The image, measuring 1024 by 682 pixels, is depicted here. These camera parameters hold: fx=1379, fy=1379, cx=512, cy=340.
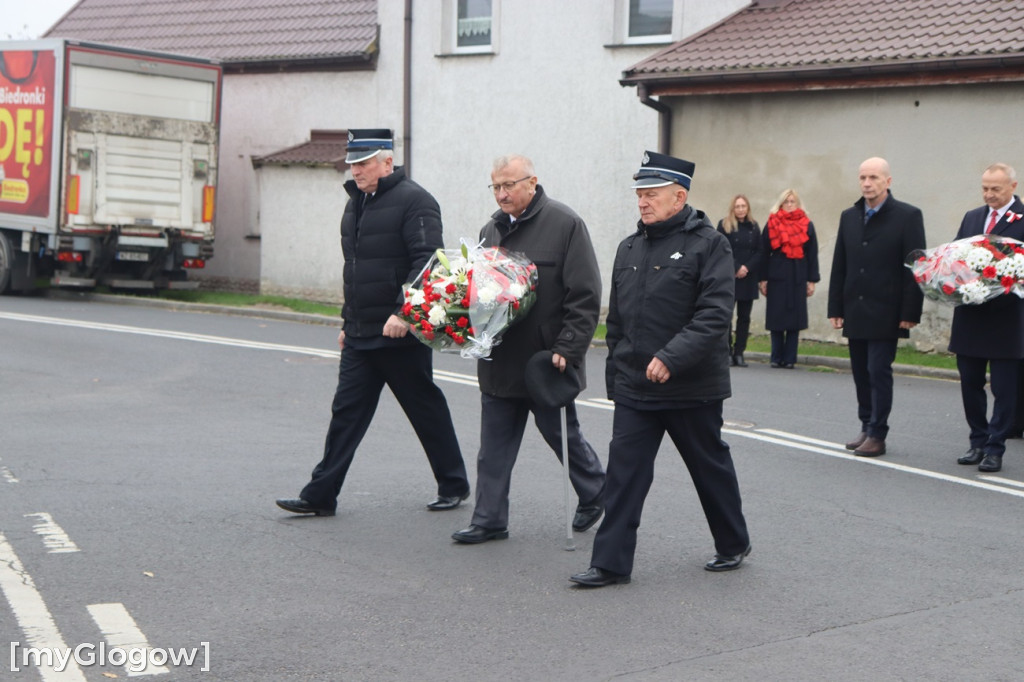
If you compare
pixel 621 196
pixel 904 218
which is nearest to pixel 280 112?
pixel 621 196

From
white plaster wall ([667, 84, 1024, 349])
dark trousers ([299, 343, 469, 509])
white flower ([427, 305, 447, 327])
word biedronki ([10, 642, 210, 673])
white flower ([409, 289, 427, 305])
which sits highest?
white plaster wall ([667, 84, 1024, 349])

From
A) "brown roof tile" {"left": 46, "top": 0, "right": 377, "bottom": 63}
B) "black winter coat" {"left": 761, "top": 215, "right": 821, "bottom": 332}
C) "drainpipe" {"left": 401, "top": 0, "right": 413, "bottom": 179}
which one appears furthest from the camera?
"brown roof tile" {"left": 46, "top": 0, "right": 377, "bottom": 63}

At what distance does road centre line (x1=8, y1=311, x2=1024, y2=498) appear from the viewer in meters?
8.85

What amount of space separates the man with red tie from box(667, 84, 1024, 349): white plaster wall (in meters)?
7.01

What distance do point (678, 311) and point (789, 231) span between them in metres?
9.78

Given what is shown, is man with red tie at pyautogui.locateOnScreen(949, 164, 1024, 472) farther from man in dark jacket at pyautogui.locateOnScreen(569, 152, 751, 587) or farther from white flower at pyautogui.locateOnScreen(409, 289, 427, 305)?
white flower at pyautogui.locateOnScreen(409, 289, 427, 305)

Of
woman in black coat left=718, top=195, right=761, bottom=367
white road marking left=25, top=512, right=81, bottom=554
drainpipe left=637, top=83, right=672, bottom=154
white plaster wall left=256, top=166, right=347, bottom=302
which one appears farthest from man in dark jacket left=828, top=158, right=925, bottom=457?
white plaster wall left=256, top=166, right=347, bottom=302

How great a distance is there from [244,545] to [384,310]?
1.43 m

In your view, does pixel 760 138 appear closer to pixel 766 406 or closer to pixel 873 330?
pixel 766 406

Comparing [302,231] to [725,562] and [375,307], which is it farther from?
[725,562]

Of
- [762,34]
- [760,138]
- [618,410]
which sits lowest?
[618,410]

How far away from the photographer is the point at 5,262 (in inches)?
901

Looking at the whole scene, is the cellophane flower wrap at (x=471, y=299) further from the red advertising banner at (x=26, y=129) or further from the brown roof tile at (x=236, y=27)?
the brown roof tile at (x=236, y=27)

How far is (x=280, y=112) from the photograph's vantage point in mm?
26406
